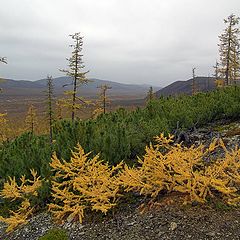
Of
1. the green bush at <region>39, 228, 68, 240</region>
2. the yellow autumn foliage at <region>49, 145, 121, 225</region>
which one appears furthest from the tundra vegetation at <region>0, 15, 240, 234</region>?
the green bush at <region>39, 228, 68, 240</region>

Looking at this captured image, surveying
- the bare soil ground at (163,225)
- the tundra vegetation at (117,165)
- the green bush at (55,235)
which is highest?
the tundra vegetation at (117,165)

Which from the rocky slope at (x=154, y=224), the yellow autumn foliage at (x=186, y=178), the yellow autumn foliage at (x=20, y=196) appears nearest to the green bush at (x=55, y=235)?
the rocky slope at (x=154, y=224)

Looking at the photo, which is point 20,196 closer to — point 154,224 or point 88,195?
point 88,195

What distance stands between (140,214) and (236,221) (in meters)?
1.66

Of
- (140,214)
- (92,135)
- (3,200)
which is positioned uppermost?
(92,135)

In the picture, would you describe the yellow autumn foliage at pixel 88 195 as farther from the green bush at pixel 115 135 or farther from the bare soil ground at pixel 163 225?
the green bush at pixel 115 135

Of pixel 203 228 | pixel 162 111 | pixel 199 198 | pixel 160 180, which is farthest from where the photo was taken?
pixel 162 111

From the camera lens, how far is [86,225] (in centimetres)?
584

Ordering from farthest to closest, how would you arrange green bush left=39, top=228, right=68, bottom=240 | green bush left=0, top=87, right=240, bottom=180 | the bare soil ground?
green bush left=0, top=87, right=240, bottom=180, green bush left=39, top=228, right=68, bottom=240, the bare soil ground

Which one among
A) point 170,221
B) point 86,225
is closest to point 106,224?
point 86,225

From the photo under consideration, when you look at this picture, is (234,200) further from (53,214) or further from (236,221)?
(53,214)

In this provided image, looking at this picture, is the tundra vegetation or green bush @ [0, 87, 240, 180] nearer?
the tundra vegetation

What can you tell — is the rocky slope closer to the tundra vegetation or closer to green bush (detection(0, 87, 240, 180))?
the tundra vegetation

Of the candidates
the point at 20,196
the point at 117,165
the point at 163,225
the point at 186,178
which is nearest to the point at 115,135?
the point at 117,165
